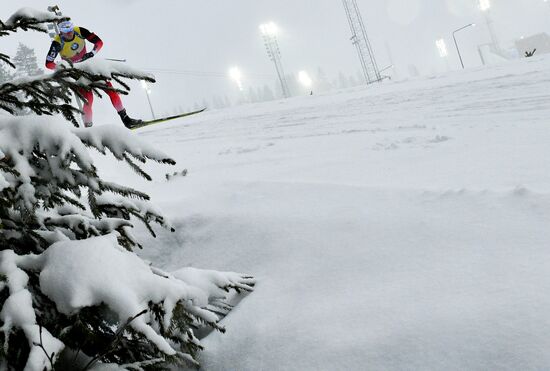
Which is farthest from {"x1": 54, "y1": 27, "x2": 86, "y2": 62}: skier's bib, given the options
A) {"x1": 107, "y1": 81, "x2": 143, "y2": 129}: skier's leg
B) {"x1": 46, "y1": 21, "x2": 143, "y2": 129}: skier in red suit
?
{"x1": 107, "y1": 81, "x2": 143, "y2": 129}: skier's leg

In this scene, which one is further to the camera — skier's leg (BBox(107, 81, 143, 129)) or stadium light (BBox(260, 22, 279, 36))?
stadium light (BBox(260, 22, 279, 36))

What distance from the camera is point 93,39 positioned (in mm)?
6762

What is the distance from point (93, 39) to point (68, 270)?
21.8 feet

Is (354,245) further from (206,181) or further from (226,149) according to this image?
(226,149)

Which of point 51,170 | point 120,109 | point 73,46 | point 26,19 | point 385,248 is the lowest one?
point 385,248

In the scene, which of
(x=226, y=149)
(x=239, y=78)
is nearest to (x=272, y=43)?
(x=239, y=78)

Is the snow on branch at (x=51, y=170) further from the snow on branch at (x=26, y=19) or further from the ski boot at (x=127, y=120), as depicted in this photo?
the ski boot at (x=127, y=120)

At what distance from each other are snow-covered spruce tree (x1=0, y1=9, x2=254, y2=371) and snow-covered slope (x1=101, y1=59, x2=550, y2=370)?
1.66 ft

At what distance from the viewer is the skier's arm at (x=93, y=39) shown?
674cm

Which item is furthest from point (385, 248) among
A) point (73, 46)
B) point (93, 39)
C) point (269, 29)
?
point (269, 29)

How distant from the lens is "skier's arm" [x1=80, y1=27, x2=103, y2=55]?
22.1 ft

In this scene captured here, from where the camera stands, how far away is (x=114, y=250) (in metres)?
1.49

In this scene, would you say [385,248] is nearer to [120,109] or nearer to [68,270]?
[68,270]

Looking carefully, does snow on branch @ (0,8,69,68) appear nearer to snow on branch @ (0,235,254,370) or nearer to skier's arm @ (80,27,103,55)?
snow on branch @ (0,235,254,370)
